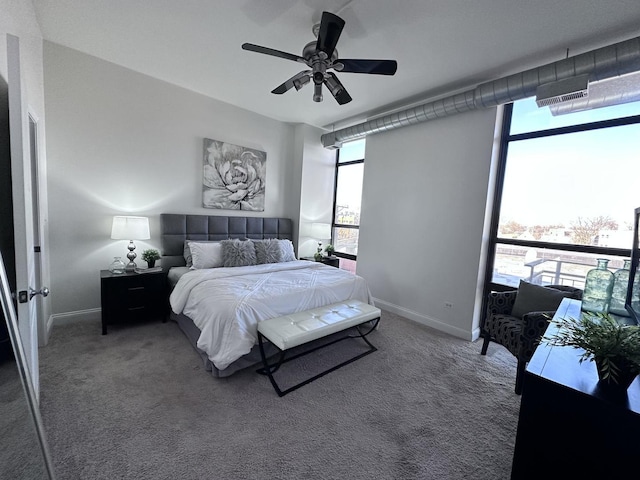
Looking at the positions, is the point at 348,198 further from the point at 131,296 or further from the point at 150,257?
the point at 131,296

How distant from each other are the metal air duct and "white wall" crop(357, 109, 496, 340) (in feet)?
0.88

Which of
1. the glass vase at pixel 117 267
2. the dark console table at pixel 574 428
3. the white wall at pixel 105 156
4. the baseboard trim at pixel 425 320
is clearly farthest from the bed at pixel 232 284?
the dark console table at pixel 574 428

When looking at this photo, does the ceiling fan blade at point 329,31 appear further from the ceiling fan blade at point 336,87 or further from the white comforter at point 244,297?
the white comforter at point 244,297

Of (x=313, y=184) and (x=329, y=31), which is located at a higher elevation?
(x=329, y=31)

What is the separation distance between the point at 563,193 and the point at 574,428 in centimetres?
283

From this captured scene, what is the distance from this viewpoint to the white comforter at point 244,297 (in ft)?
7.46

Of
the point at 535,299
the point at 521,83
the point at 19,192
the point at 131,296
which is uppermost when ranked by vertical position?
the point at 521,83

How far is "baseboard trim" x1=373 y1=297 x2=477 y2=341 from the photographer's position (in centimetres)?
342

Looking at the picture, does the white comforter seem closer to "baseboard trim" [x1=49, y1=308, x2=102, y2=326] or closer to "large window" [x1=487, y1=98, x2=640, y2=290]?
"baseboard trim" [x1=49, y1=308, x2=102, y2=326]

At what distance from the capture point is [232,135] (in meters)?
4.28

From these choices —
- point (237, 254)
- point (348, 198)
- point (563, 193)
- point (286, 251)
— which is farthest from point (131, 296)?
point (563, 193)

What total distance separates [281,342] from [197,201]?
2.87 metres

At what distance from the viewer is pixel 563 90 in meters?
2.28

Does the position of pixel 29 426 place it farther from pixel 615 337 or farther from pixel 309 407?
pixel 615 337
